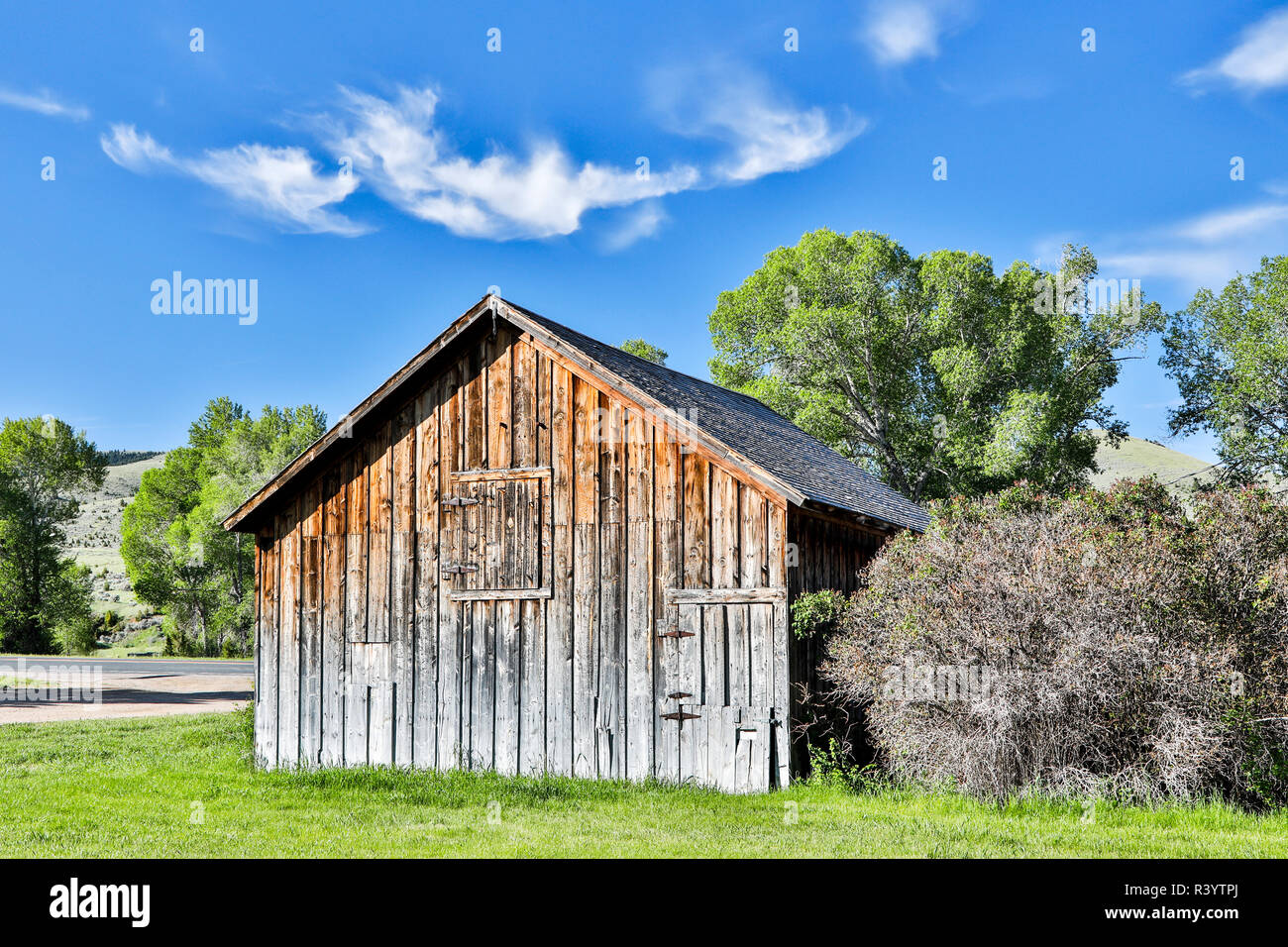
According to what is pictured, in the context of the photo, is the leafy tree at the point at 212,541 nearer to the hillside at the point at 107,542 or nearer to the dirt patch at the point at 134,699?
the hillside at the point at 107,542

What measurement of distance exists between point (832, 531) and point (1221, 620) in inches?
192

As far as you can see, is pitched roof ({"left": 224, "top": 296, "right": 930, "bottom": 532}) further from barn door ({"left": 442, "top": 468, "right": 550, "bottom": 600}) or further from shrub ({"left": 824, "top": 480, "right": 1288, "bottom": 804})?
shrub ({"left": 824, "top": 480, "right": 1288, "bottom": 804})

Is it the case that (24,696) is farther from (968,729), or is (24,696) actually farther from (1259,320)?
(1259,320)

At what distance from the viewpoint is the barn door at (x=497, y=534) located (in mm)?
13672

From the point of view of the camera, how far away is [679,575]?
42.0 feet

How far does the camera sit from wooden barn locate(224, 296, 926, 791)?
40.9 feet

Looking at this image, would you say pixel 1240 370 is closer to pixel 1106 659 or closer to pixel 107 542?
pixel 1106 659

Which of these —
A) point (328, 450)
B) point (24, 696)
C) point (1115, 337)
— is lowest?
point (24, 696)

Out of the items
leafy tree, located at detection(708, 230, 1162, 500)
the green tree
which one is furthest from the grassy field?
the green tree

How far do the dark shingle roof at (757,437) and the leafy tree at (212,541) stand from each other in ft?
112

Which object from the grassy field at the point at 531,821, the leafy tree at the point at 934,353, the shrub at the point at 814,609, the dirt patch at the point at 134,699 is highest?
the leafy tree at the point at 934,353

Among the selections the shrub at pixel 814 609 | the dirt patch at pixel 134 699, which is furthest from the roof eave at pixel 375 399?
the dirt patch at pixel 134 699

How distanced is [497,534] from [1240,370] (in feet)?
105
